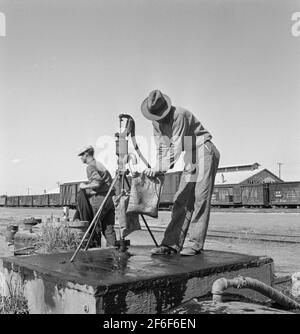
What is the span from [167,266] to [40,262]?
133 centimetres

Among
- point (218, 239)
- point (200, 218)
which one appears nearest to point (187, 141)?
point (200, 218)

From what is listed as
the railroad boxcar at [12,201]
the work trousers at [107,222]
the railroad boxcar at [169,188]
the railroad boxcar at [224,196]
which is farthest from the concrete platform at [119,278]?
the railroad boxcar at [12,201]

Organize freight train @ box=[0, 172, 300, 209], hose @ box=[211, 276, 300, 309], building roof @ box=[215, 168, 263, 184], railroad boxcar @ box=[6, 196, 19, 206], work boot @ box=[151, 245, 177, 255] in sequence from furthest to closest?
railroad boxcar @ box=[6, 196, 19, 206], building roof @ box=[215, 168, 263, 184], freight train @ box=[0, 172, 300, 209], work boot @ box=[151, 245, 177, 255], hose @ box=[211, 276, 300, 309]

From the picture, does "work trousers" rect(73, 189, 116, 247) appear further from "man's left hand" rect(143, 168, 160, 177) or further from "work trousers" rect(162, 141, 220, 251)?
"man's left hand" rect(143, 168, 160, 177)

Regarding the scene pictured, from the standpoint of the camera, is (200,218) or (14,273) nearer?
(14,273)

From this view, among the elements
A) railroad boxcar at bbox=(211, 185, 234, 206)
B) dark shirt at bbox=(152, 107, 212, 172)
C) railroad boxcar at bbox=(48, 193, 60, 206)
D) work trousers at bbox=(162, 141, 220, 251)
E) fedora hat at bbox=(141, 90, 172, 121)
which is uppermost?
fedora hat at bbox=(141, 90, 172, 121)

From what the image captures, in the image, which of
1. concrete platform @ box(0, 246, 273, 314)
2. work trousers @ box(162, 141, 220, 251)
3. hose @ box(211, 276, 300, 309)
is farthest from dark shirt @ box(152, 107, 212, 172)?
hose @ box(211, 276, 300, 309)

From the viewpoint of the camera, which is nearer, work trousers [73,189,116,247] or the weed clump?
the weed clump

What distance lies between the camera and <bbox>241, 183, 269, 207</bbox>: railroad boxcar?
118ft

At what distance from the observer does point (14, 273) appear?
13.5 feet

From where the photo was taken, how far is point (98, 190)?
7332 millimetres

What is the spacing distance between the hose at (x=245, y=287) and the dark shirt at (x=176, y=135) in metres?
1.64

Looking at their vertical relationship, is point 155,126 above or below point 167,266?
above
